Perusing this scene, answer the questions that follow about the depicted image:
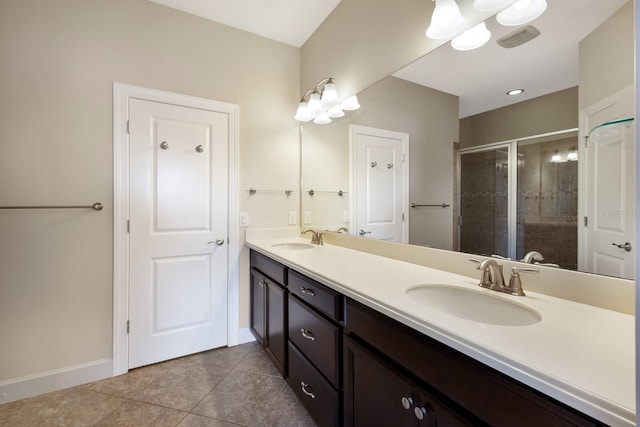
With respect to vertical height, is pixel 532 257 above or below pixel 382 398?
above

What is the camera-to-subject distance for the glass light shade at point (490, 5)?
107 cm

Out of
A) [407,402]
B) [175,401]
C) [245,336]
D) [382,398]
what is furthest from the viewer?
[245,336]

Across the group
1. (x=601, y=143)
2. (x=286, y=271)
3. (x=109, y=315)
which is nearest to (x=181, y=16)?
(x=286, y=271)

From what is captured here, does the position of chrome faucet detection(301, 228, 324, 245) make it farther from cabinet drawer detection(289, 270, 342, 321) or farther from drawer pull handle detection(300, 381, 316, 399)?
drawer pull handle detection(300, 381, 316, 399)

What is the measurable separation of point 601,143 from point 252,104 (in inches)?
87.3

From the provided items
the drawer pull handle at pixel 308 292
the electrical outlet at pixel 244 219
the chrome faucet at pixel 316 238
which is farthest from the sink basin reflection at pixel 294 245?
the drawer pull handle at pixel 308 292

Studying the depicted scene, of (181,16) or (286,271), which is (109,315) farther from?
(181,16)

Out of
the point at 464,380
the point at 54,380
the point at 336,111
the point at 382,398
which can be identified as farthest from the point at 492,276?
the point at 54,380

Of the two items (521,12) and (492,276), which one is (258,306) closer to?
(492,276)

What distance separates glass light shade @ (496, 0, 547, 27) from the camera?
3.29ft

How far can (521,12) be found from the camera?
1.05 m

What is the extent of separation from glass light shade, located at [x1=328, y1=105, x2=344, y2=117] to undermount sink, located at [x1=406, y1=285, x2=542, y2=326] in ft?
4.94

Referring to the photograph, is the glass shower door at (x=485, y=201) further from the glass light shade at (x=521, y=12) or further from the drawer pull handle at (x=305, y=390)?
the drawer pull handle at (x=305, y=390)

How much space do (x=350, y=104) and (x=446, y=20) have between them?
868mm
